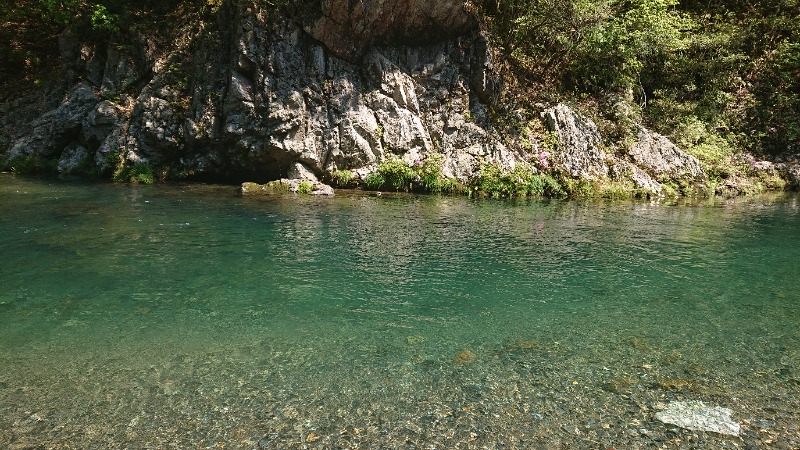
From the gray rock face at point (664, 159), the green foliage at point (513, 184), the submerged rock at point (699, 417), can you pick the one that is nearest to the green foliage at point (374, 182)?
the green foliage at point (513, 184)

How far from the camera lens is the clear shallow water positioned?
3740mm

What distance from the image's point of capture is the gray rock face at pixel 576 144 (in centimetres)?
1934

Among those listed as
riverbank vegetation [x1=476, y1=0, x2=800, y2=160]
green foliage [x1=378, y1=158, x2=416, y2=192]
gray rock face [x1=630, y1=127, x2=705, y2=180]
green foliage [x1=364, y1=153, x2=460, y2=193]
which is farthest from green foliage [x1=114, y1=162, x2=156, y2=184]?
gray rock face [x1=630, y1=127, x2=705, y2=180]

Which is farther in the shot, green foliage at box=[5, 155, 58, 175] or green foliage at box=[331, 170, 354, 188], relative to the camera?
green foliage at box=[5, 155, 58, 175]

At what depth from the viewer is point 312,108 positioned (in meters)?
19.0

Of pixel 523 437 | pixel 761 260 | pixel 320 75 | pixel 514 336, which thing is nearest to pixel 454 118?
pixel 320 75

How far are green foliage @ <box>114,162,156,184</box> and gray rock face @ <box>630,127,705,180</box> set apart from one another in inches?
754

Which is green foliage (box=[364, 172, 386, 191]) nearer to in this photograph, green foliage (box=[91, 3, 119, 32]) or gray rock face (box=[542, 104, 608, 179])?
gray rock face (box=[542, 104, 608, 179])

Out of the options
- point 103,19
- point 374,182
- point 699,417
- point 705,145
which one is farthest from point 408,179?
point 699,417

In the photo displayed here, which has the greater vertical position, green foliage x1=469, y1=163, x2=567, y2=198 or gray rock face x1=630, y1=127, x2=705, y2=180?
gray rock face x1=630, y1=127, x2=705, y2=180

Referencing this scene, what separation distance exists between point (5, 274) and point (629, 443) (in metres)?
8.13

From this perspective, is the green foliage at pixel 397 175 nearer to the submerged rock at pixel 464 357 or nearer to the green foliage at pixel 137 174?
the green foliage at pixel 137 174

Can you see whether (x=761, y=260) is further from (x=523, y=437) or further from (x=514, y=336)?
(x=523, y=437)

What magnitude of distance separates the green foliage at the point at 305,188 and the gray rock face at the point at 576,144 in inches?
374
